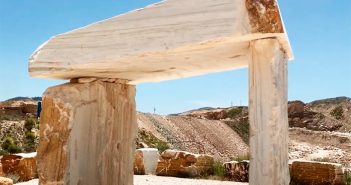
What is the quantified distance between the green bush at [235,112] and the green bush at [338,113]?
23.4 feet

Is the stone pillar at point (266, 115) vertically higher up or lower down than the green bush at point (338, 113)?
lower down

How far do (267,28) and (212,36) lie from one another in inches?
15.4

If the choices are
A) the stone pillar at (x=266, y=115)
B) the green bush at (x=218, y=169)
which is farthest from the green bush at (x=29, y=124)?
the stone pillar at (x=266, y=115)

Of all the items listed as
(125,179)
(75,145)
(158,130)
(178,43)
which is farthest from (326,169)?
(158,130)

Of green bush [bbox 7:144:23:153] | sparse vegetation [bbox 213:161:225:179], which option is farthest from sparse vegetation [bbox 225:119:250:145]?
sparse vegetation [bbox 213:161:225:179]

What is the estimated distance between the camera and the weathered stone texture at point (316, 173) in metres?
7.64

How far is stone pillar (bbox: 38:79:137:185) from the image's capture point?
15.7 ft

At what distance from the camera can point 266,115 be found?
11.7ft

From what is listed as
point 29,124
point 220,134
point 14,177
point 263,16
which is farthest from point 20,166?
point 220,134

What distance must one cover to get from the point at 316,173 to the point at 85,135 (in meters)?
4.40

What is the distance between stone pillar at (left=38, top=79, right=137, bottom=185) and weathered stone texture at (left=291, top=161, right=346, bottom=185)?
3.65m

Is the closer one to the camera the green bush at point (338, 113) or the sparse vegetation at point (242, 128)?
the sparse vegetation at point (242, 128)

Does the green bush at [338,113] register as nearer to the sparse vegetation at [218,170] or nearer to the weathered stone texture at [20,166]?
the sparse vegetation at [218,170]

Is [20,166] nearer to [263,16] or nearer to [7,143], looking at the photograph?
[263,16]
